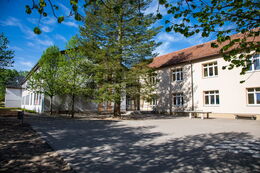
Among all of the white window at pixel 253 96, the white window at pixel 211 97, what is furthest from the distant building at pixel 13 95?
the white window at pixel 253 96

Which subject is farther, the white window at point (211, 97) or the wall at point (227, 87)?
the white window at point (211, 97)

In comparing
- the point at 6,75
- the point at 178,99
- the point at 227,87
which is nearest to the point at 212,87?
the point at 227,87

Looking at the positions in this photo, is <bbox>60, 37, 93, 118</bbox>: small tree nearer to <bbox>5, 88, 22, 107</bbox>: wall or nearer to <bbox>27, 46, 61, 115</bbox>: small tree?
<bbox>27, 46, 61, 115</bbox>: small tree

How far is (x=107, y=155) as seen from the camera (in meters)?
4.68

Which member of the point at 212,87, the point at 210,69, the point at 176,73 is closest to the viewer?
the point at 212,87

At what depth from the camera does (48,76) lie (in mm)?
17141

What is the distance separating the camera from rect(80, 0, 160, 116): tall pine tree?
571 inches

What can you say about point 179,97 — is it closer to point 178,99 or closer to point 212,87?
point 178,99

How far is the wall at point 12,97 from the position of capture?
37919 millimetres

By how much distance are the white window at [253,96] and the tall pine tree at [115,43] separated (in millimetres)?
10048

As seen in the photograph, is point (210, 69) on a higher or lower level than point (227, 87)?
higher

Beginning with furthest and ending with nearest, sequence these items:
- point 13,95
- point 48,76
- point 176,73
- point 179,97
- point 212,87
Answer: point 13,95 → point 176,73 → point 179,97 → point 212,87 → point 48,76

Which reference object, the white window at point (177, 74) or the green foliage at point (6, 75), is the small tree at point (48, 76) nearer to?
the green foliage at point (6, 75)

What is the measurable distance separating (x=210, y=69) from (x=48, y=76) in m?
17.9
